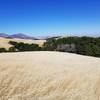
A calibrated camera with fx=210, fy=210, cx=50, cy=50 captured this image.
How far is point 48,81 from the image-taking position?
2234cm

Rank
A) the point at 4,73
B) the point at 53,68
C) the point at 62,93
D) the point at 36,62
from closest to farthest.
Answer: the point at 62,93 → the point at 4,73 → the point at 53,68 → the point at 36,62

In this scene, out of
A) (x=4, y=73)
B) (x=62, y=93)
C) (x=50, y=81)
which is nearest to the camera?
(x=62, y=93)

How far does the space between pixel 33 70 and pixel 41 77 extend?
2.11 meters

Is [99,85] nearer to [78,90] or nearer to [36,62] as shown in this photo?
[78,90]

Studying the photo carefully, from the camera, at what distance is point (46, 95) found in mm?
20312

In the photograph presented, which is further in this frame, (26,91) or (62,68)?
(62,68)

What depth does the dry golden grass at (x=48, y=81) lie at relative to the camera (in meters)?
20.1

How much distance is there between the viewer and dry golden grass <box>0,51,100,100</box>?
66.0 feet

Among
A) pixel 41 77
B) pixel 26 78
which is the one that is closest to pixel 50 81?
pixel 41 77

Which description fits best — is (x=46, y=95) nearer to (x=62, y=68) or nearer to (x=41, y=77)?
(x=41, y=77)

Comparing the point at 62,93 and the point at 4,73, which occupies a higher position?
→ the point at 4,73

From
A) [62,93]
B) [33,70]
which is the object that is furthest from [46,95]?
[33,70]

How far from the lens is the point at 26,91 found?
2111 cm

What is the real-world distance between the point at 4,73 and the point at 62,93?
7.44m
